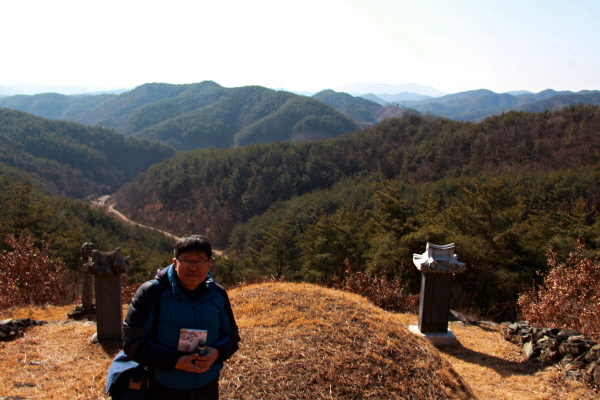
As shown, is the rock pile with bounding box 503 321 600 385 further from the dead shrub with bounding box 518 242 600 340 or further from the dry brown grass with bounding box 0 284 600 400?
the dead shrub with bounding box 518 242 600 340

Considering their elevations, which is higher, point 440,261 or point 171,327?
point 171,327

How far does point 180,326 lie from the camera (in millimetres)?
2441

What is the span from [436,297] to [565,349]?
78.0 inches

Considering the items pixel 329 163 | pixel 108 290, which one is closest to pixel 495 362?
pixel 108 290

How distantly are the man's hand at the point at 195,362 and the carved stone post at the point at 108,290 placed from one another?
449 centimetres

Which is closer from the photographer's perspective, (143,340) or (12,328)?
(143,340)

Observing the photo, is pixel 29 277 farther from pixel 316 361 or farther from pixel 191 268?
pixel 191 268

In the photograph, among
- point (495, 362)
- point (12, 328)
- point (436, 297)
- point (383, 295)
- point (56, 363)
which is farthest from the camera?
point (383, 295)

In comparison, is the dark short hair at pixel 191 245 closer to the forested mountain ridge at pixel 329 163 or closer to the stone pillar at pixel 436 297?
the stone pillar at pixel 436 297

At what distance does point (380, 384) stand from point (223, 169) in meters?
61.9

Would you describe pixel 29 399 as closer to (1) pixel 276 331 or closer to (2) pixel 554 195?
(1) pixel 276 331

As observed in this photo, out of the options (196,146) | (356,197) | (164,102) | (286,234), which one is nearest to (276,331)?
(286,234)

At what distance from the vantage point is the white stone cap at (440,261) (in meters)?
6.67

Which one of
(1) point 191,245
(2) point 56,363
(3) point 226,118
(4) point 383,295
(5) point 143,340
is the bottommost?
(4) point 383,295
